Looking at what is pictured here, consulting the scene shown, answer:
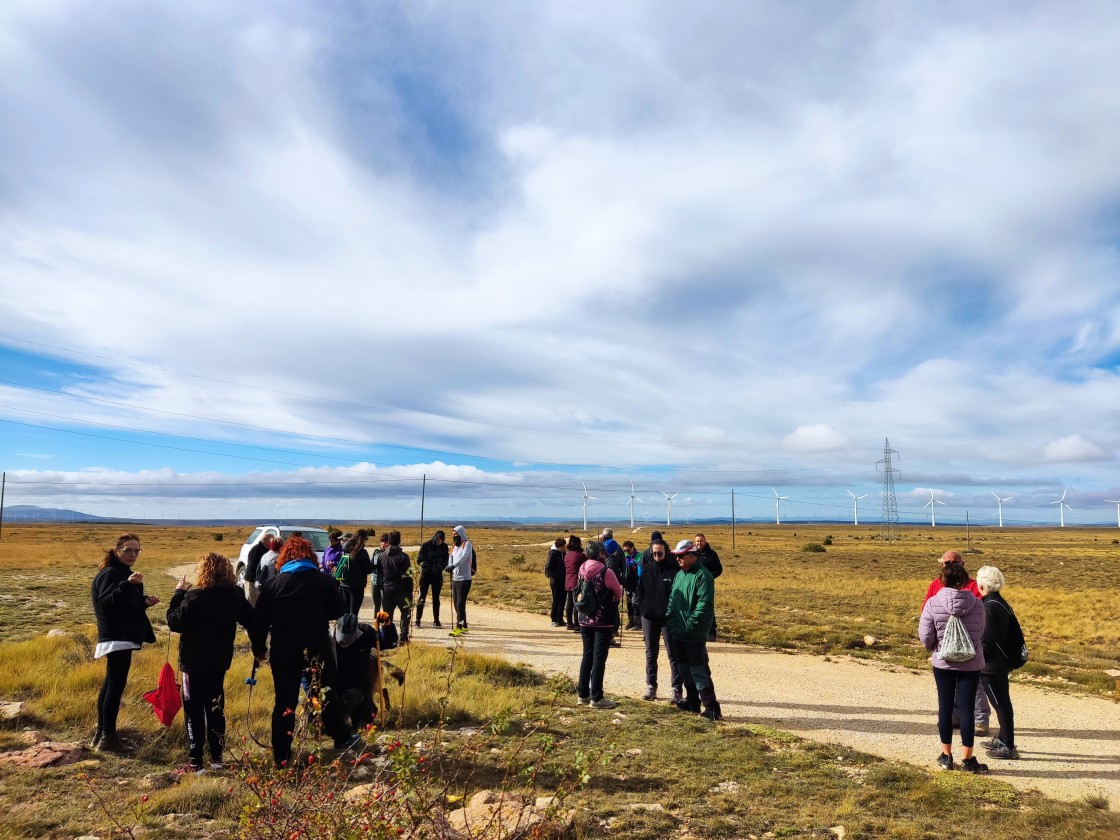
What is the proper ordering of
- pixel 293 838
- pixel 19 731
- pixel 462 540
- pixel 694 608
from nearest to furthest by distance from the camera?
pixel 293 838 < pixel 19 731 < pixel 694 608 < pixel 462 540

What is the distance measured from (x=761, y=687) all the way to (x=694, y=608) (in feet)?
9.77

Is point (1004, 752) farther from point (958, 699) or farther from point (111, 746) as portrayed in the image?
point (111, 746)

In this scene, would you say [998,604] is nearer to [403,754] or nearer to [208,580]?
[403,754]

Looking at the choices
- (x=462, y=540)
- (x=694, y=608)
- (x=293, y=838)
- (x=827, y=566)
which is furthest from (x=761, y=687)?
(x=827, y=566)

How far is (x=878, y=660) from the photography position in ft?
40.1

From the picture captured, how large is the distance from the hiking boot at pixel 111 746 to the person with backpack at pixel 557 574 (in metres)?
8.28

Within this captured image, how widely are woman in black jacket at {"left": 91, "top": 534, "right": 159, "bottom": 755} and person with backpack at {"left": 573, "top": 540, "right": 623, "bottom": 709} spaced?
4306 mm

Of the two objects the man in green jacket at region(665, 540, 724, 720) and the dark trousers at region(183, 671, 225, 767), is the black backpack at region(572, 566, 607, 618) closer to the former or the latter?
the man in green jacket at region(665, 540, 724, 720)

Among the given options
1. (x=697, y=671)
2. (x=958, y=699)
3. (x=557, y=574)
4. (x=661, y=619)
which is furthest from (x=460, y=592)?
(x=958, y=699)

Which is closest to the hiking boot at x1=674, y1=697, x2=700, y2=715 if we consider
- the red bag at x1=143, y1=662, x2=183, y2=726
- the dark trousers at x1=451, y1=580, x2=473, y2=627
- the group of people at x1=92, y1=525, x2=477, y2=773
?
the group of people at x1=92, y1=525, x2=477, y2=773

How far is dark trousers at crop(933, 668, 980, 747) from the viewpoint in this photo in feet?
20.4

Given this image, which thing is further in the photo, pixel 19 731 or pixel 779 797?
pixel 19 731

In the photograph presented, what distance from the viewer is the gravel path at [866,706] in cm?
659

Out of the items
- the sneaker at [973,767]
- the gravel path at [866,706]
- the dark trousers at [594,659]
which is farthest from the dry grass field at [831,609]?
the dark trousers at [594,659]
